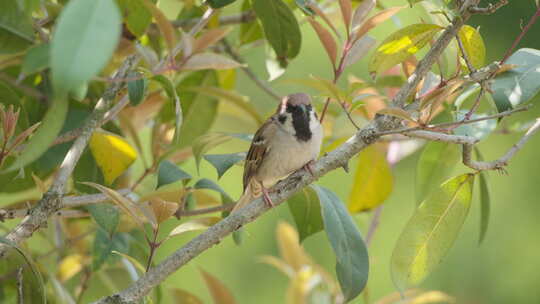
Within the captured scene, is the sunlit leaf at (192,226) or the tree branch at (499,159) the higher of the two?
the sunlit leaf at (192,226)

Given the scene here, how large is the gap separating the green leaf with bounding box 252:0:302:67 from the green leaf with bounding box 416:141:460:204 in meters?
0.36

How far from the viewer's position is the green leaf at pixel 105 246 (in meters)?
1.60

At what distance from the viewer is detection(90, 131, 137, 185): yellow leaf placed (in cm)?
145

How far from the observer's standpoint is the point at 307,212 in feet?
5.00

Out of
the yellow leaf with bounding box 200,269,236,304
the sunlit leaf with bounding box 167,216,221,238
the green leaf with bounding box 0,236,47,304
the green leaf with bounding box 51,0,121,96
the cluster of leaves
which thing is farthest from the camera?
the yellow leaf with bounding box 200,269,236,304

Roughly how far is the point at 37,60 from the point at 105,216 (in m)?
0.59

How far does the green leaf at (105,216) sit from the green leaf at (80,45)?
33.1 inches

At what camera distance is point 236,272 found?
272 centimetres

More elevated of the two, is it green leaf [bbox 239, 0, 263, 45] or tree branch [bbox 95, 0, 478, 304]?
green leaf [bbox 239, 0, 263, 45]

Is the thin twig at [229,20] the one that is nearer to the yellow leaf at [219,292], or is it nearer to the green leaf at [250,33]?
the green leaf at [250,33]

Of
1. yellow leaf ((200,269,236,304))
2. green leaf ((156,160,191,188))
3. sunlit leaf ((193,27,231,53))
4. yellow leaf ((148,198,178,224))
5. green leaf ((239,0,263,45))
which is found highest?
green leaf ((239,0,263,45))

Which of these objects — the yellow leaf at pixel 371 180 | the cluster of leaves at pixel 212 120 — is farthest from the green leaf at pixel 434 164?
the yellow leaf at pixel 371 180

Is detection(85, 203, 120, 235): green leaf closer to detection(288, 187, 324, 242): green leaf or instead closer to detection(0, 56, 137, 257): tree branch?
detection(0, 56, 137, 257): tree branch

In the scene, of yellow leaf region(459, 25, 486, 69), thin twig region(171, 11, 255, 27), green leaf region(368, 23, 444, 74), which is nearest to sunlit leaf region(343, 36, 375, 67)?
green leaf region(368, 23, 444, 74)
